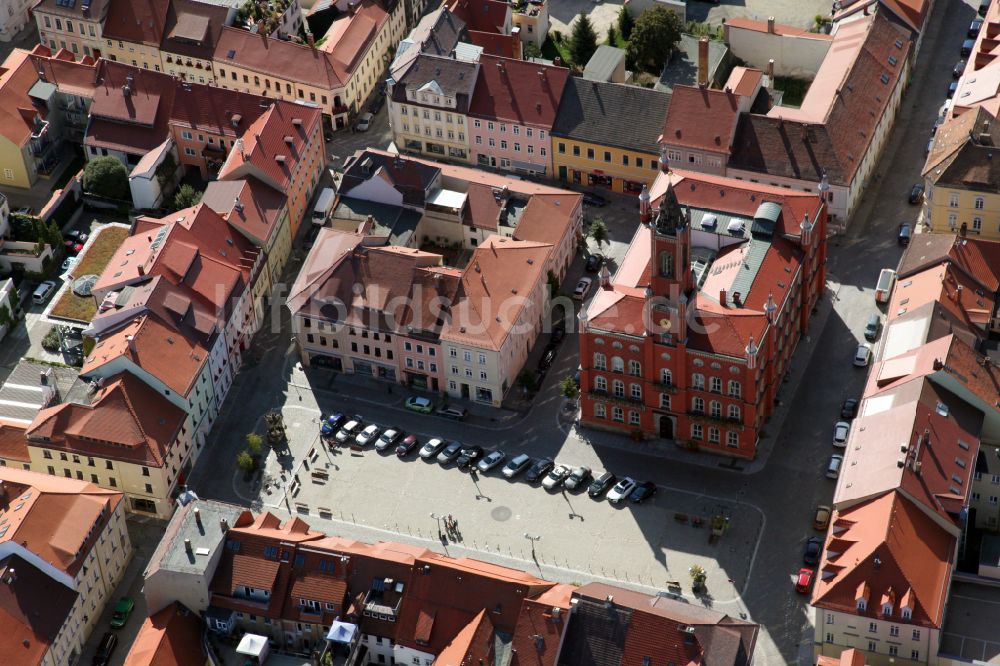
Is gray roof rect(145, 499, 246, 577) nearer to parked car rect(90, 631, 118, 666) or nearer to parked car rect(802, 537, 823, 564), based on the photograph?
parked car rect(90, 631, 118, 666)

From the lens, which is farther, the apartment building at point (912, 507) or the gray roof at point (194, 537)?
the gray roof at point (194, 537)

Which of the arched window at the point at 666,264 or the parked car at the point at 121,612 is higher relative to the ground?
the arched window at the point at 666,264

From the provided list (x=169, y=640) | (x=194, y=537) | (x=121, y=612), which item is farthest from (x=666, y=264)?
(x=121, y=612)

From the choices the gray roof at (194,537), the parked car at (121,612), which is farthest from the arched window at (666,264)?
the parked car at (121,612)

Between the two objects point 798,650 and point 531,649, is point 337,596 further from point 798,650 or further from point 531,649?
point 798,650

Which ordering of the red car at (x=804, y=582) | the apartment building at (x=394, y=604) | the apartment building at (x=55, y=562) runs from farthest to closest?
the red car at (x=804, y=582) < the apartment building at (x=55, y=562) < the apartment building at (x=394, y=604)

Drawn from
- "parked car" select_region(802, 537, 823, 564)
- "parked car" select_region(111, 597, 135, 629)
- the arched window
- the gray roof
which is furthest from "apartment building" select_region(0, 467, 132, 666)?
"parked car" select_region(802, 537, 823, 564)

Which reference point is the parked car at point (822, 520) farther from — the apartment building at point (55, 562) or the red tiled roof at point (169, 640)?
the apartment building at point (55, 562)
